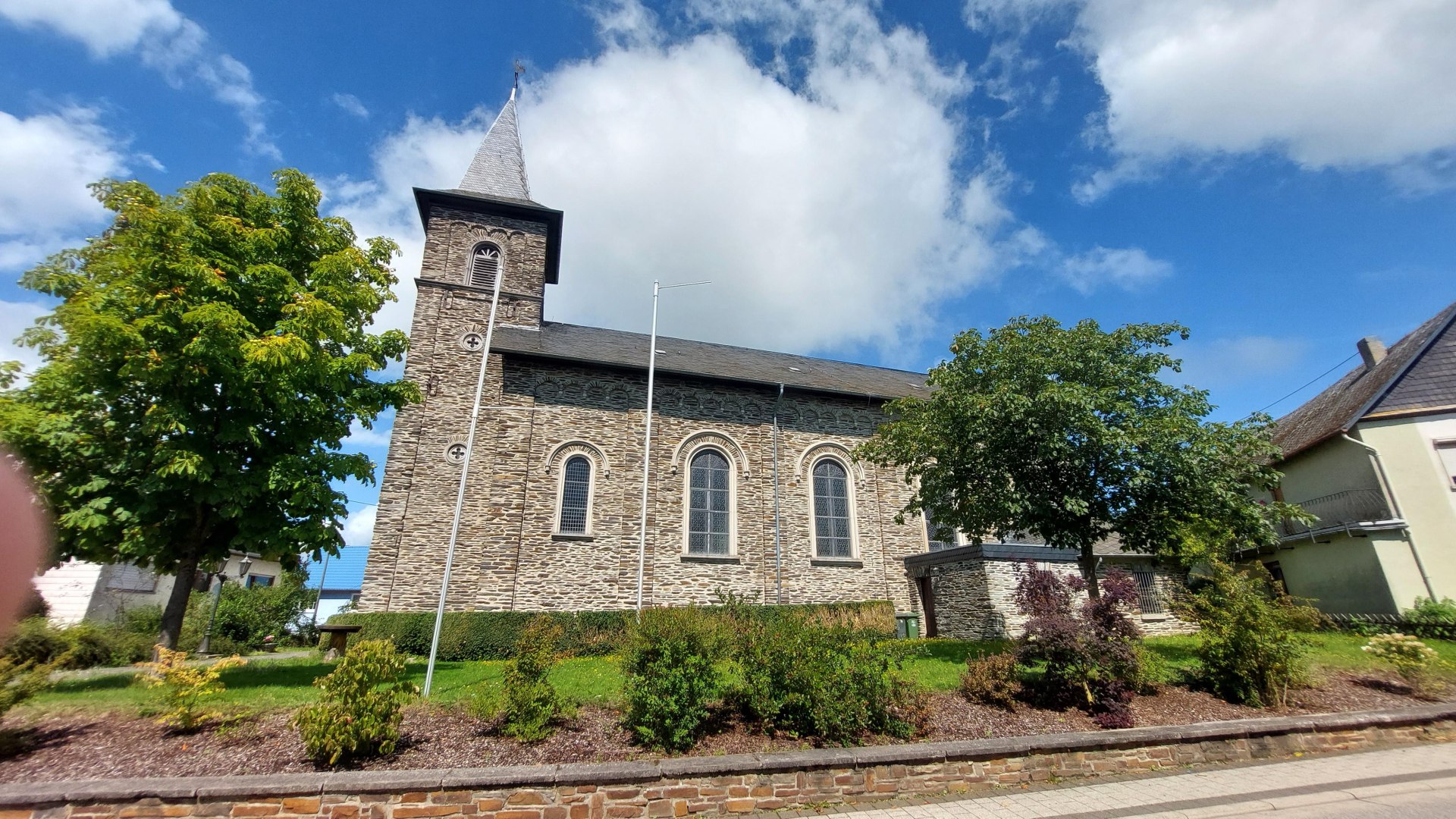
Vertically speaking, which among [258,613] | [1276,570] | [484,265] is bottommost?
[258,613]

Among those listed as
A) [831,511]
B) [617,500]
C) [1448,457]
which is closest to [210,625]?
[617,500]

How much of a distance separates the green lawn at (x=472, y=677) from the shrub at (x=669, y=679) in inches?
61.7

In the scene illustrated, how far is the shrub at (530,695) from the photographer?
24.1 ft

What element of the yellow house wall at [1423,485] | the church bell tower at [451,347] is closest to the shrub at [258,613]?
the church bell tower at [451,347]

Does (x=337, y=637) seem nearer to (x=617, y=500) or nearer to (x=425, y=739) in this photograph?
(x=617, y=500)

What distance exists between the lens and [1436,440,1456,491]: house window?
1490cm

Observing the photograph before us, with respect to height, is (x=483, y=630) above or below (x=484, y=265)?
below

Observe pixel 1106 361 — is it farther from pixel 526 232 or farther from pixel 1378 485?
pixel 526 232

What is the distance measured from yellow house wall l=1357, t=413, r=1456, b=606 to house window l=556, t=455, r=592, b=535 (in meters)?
20.2

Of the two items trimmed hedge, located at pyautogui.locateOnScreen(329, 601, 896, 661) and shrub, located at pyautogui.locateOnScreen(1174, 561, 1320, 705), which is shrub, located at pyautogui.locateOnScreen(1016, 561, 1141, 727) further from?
trimmed hedge, located at pyautogui.locateOnScreen(329, 601, 896, 661)

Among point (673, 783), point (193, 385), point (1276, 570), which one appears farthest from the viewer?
point (1276, 570)

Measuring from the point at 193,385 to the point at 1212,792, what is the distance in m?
14.7

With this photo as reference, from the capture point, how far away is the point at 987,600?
1625 cm

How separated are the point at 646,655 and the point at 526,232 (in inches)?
713
